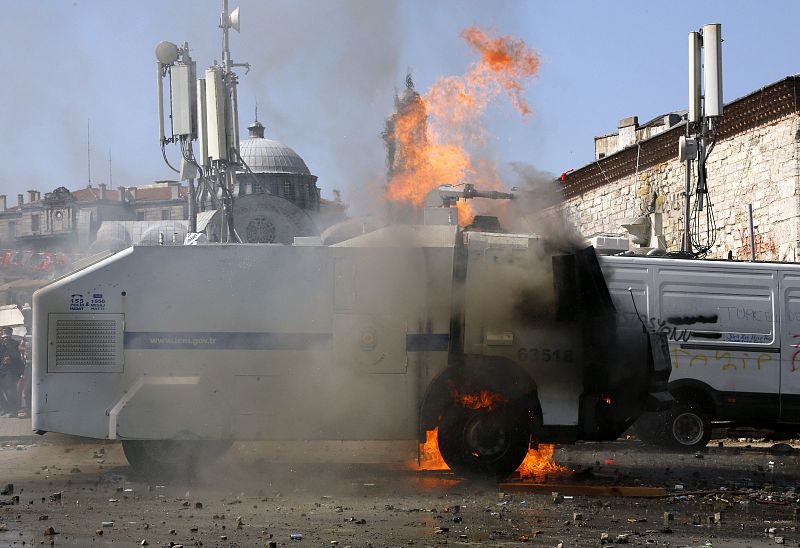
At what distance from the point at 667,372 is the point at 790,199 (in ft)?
39.0

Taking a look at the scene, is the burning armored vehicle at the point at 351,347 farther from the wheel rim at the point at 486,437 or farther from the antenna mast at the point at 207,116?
the antenna mast at the point at 207,116

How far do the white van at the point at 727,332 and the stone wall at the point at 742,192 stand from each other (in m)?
3.88

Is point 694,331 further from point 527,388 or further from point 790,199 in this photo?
point 790,199

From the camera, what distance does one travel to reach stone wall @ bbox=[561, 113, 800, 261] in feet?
72.1

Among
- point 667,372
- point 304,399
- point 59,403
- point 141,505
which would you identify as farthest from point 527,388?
point 59,403

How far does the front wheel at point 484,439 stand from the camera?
11.1m

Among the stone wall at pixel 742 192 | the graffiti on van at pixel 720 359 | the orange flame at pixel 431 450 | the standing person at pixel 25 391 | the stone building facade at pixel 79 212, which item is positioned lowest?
the standing person at pixel 25 391

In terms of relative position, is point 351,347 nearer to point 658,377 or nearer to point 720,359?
point 658,377

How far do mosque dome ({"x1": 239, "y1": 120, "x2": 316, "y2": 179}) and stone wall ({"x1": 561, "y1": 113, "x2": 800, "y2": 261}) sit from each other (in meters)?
66.0

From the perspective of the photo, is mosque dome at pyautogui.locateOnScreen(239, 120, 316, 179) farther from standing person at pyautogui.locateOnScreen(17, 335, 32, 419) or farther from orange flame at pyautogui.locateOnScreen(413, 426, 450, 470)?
orange flame at pyautogui.locateOnScreen(413, 426, 450, 470)

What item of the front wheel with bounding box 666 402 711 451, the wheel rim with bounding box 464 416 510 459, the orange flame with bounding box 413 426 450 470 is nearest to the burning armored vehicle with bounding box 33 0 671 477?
the wheel rim with bounding box 464 416 510 459

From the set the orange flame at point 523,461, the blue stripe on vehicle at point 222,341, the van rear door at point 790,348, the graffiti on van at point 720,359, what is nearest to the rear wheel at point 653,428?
the graffiti on van at point 720,359

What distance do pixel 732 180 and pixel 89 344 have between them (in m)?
17.3

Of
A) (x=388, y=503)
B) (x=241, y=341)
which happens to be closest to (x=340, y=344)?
(x=241, y=341)
